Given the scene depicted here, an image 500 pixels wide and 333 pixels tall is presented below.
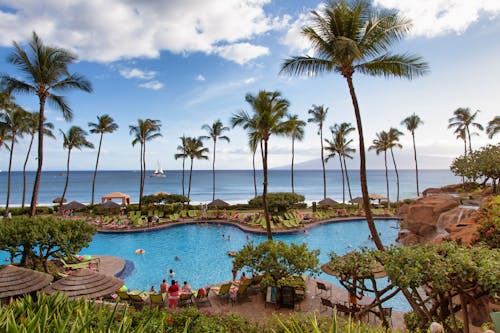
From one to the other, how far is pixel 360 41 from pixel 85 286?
44.9ft

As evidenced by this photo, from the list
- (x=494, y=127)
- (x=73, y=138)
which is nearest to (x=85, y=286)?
(x=73, y=138)

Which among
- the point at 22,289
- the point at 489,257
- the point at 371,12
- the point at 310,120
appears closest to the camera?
the point at 489,257

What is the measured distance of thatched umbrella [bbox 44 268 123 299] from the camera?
29.6ft

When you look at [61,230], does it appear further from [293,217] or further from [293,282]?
[293,217]

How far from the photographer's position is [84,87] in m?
16.2

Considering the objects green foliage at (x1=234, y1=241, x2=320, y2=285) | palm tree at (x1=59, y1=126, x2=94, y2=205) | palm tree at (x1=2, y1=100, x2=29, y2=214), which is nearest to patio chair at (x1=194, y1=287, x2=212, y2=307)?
green foliage at (x1=234, y1=241, x2=320, y2=285)

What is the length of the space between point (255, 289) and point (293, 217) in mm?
16934

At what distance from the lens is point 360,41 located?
34.2 ft

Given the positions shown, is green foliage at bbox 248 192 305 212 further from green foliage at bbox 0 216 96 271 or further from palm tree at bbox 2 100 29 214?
palm tree at bbox 2 100 29 214

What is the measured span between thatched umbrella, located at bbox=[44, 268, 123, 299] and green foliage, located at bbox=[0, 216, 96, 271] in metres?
4.35

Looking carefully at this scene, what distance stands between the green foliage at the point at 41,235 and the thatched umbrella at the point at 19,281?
3029mm

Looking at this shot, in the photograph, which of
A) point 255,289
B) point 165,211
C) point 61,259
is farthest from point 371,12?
point 165,211

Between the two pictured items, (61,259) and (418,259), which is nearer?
(418,259)

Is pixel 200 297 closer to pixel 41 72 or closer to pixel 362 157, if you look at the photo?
pixel 362 157
